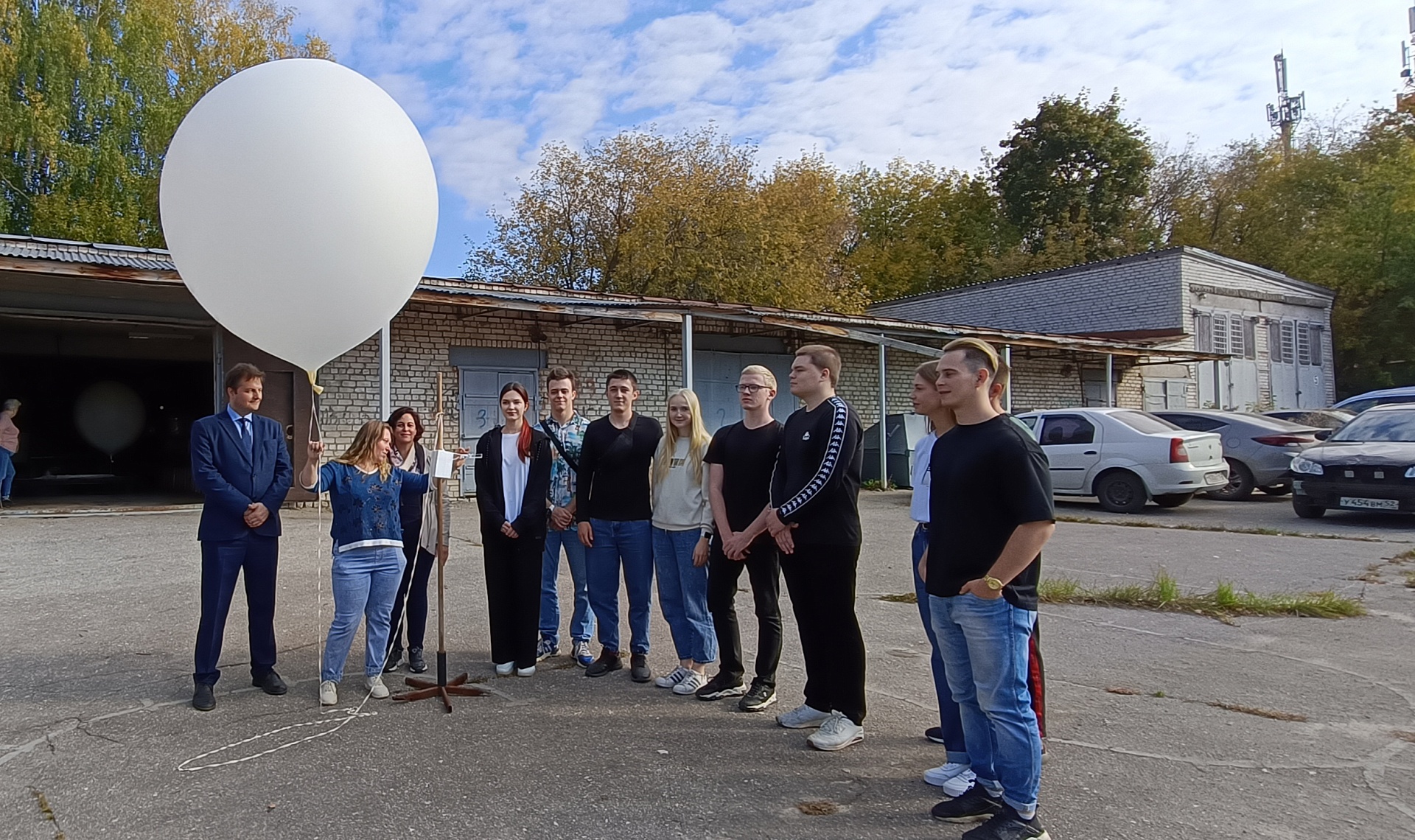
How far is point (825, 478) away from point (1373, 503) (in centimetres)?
1033

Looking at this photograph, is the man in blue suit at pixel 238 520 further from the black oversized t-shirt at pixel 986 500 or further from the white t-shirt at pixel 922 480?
the black oversized t-shirt at pixel 986 500

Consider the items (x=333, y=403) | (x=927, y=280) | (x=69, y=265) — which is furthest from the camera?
(x=927, y=280)

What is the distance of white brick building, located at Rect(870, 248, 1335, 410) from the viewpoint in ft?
81.3

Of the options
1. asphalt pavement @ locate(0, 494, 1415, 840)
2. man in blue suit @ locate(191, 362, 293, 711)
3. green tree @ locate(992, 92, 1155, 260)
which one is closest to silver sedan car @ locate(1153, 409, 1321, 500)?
asphalt pavement @ locate(0, 494, 1415, 840)

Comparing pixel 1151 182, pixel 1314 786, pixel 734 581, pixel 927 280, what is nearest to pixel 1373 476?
pixel 1314 786

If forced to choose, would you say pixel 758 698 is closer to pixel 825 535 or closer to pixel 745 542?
pixel 745 542

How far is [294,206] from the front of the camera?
12.9 ft

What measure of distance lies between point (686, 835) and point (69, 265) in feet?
36.4

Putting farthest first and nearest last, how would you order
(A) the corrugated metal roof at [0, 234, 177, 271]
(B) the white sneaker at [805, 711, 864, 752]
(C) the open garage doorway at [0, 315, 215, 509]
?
(C) the open garage doorway at [0, 315, 215, 509], (A) the corrugated metal roof at [0, 234, 177, 271], (B) the white sneaker at [805, 711, 864, 752]

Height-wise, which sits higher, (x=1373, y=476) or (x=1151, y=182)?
(x=1151, y=182)

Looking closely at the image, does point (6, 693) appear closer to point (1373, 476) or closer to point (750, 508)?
point (750, 508)

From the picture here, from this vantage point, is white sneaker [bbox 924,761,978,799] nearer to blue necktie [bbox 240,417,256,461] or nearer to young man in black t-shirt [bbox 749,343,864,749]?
young man in black t-shirt [bbox 749,343,864,749]

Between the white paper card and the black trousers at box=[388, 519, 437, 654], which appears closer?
the white paper card

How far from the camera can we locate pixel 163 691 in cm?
471
